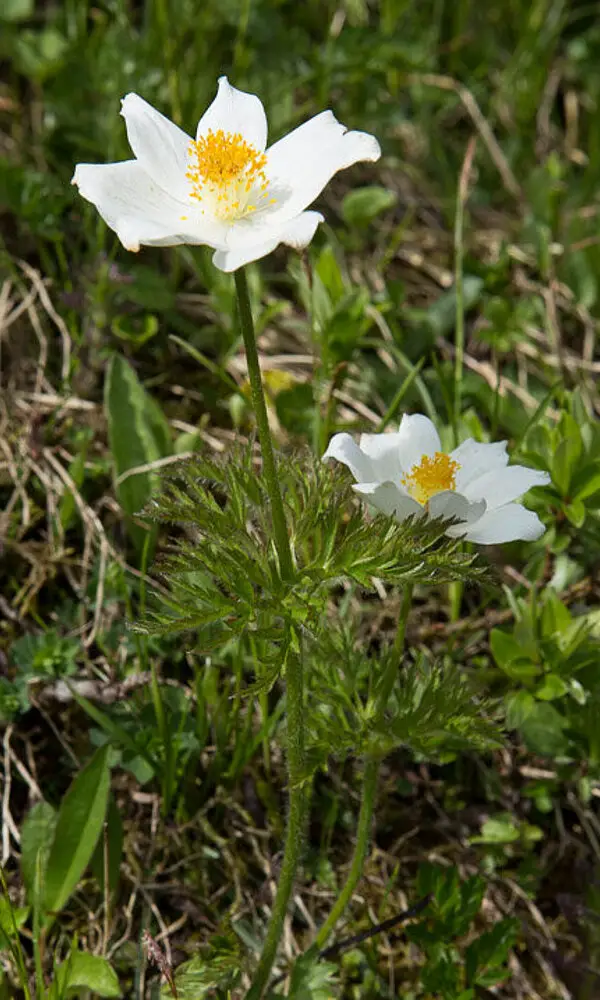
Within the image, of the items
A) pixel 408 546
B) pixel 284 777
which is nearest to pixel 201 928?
pixel 284 777

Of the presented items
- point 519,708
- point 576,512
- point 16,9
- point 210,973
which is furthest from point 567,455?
point 16,9

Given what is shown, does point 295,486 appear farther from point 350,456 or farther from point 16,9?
point 16,9

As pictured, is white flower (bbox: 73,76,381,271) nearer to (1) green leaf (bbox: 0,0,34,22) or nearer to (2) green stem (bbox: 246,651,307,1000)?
(2) green stem (bbox: 246,651,307,1000)

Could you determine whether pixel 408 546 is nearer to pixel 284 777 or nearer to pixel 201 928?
pixel 284 777

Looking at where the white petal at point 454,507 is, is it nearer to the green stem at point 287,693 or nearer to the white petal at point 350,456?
the white petal at point 350,456

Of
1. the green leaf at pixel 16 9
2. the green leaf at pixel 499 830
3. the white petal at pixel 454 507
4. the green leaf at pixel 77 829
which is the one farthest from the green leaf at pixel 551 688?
the green leaf at pixel 16 9
